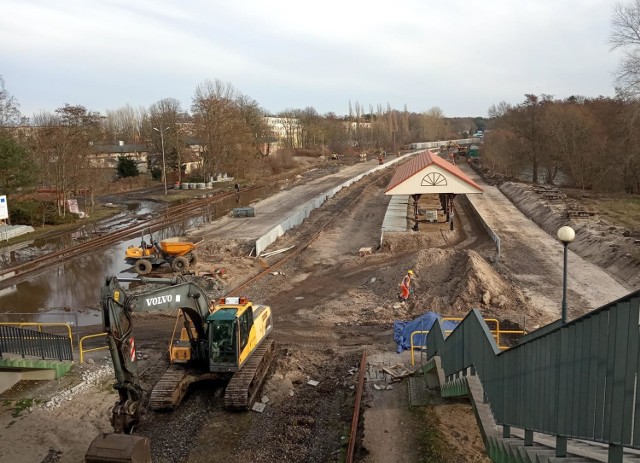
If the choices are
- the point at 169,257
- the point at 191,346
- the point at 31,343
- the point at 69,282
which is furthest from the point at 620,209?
the point at 31,343

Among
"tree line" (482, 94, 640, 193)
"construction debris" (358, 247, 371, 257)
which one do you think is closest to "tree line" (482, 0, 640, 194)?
"tree line" (482, 94, 640, 193)

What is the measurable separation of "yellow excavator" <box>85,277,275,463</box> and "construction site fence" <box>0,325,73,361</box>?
4.05 m

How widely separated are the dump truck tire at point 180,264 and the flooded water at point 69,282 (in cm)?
271

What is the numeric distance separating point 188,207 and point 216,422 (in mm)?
42014

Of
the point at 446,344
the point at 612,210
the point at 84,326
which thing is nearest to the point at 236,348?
the point at 446,344

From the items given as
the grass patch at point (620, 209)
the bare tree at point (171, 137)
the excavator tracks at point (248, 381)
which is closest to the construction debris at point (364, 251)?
the excavator tracks at point (248, 381)

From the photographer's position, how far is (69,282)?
28500 millimetres

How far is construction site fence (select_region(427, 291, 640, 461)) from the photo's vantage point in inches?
177

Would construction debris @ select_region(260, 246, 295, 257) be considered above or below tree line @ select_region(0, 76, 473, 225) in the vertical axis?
below

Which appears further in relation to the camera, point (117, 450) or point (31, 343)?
point (31, 343)

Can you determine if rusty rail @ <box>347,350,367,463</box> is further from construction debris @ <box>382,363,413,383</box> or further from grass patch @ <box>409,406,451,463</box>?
grass patch @ <box>409,406,451,463</box>

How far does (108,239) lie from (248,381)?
1103 inches

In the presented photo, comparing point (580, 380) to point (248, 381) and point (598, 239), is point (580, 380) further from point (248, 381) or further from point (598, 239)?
point (598, 239)

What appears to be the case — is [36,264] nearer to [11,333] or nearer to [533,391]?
[11,333]
